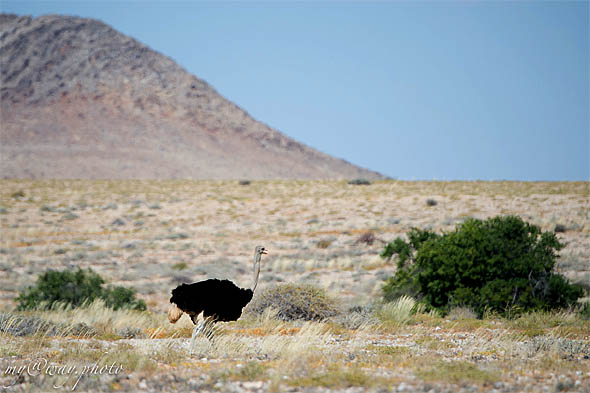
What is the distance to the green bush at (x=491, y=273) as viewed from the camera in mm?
13367

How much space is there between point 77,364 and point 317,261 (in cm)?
1652

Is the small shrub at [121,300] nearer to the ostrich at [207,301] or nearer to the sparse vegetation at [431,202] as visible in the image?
the ostrich at [207,301]

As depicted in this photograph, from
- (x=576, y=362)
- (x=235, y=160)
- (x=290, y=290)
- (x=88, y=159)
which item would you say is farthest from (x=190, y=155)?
(x=576, y=362)

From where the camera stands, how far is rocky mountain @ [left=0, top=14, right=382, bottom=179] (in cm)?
8756

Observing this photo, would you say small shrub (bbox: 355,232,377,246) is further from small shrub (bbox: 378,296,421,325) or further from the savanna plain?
small shrub (bbox: 378,296,421,325)

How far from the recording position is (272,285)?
51.4 ft

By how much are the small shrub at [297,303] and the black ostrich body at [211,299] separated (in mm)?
4033

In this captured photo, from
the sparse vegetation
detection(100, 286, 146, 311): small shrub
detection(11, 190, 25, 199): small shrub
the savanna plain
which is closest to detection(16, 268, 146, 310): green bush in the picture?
detection(100, 286, 146, 311): small shrub

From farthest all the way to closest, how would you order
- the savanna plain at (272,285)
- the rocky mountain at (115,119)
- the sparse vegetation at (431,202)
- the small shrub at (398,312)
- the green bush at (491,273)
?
1. the rocky mountain at (115,119)
2. the sparse vegetation at (431,202)
3. the green bush at (491,273)
4. the small shrub at (398,312)
5. the savanna plain at (272,285)

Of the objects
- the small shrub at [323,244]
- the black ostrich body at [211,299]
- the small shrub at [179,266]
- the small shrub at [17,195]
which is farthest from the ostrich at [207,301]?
the small shrub at [17,195]

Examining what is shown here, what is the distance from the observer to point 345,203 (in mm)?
39219

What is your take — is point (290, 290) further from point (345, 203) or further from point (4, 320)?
point (345, 203)

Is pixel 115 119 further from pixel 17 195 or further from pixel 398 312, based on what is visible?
pixel 398 312

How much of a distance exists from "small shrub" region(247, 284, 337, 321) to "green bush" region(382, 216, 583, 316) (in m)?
2.74
